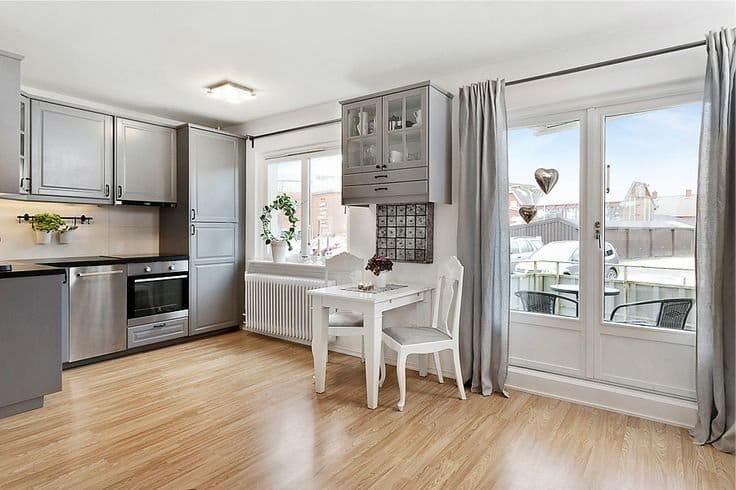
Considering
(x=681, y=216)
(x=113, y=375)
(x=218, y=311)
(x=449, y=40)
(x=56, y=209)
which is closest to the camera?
(x=681, y=216)

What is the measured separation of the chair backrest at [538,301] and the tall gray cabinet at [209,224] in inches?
127

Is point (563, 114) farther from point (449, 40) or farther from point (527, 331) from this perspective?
point (527, 331)

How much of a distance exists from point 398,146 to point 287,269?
1.96m

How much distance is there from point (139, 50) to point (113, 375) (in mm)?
2568

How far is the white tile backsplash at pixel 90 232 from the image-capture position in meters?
3.89

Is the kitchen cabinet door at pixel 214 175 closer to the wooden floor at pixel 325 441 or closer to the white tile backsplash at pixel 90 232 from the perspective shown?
the white tile backsplash at pixel 90 232

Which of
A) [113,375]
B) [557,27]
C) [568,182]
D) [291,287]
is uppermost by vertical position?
[557,27]

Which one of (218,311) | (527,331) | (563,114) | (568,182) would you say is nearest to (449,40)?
(563,114)

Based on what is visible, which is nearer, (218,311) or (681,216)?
(681,216)

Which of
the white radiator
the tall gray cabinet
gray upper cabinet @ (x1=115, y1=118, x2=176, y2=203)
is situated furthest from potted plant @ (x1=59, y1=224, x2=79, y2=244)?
the white radiator

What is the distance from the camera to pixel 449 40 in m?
2.98

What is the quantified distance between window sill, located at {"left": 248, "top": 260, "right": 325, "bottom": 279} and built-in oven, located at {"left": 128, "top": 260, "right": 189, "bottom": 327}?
74 cm

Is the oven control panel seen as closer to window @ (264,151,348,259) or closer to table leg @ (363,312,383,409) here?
window @ (264,151,348,259)

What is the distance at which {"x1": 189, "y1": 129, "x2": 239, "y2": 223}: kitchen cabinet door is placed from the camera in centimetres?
466
